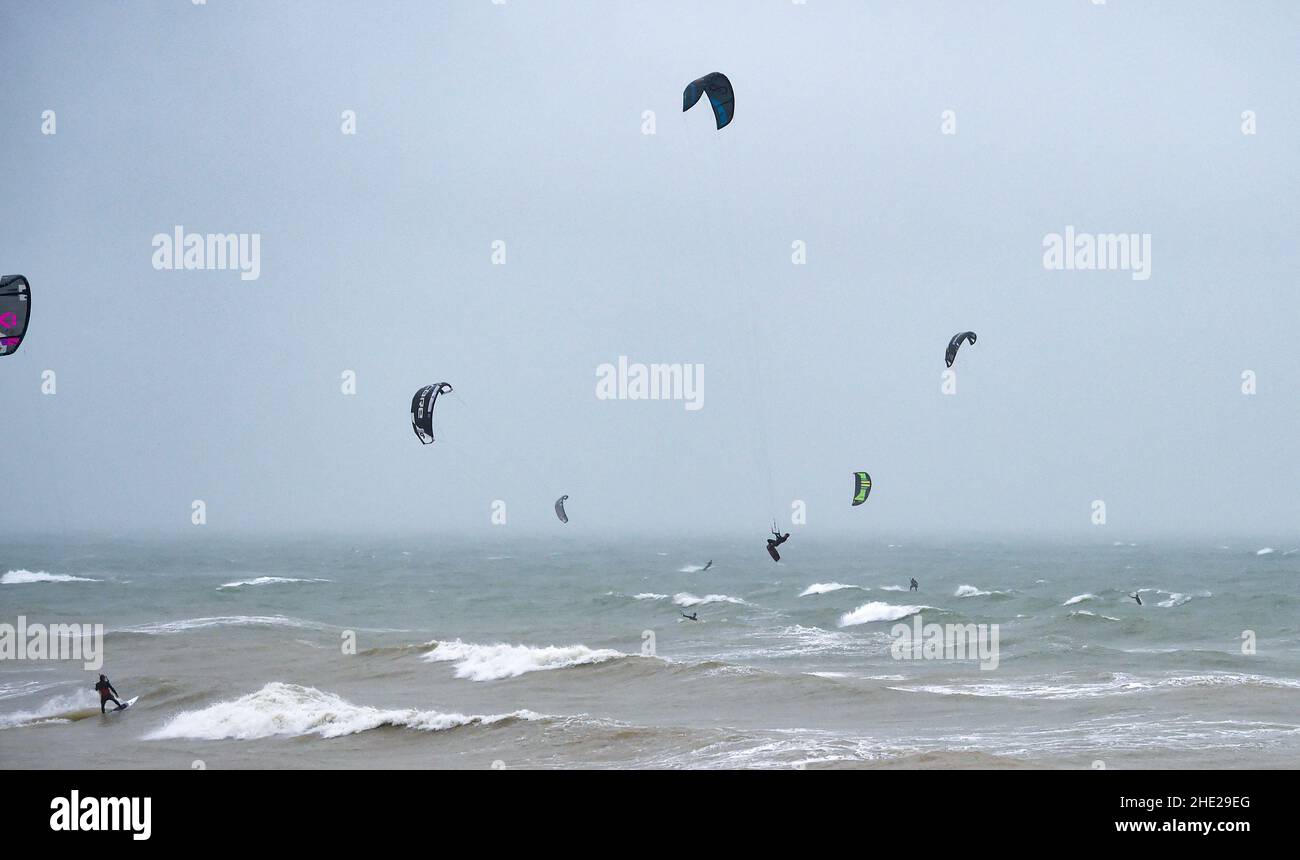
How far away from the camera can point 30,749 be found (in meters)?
15.4

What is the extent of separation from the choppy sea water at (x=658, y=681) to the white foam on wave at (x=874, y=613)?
0.54 feet

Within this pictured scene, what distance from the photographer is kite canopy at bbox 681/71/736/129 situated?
1691 cm

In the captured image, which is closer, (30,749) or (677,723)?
(30,749)

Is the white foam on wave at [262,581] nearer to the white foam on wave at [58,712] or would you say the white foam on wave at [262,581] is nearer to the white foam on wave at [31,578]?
the white foam on wave at [31,578]

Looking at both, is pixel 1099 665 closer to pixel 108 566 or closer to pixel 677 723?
pixel 677 723

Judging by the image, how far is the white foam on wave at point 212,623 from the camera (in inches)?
1209

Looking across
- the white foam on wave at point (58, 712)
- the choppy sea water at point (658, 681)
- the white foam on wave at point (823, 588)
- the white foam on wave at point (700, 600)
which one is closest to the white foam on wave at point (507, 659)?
the choppy sea water at point (658, 681)

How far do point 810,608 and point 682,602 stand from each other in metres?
4.60

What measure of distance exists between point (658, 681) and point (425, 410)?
6.70m

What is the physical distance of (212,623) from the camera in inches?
1271

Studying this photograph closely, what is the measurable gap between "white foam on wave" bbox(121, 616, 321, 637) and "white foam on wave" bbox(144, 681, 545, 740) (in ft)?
44.6
